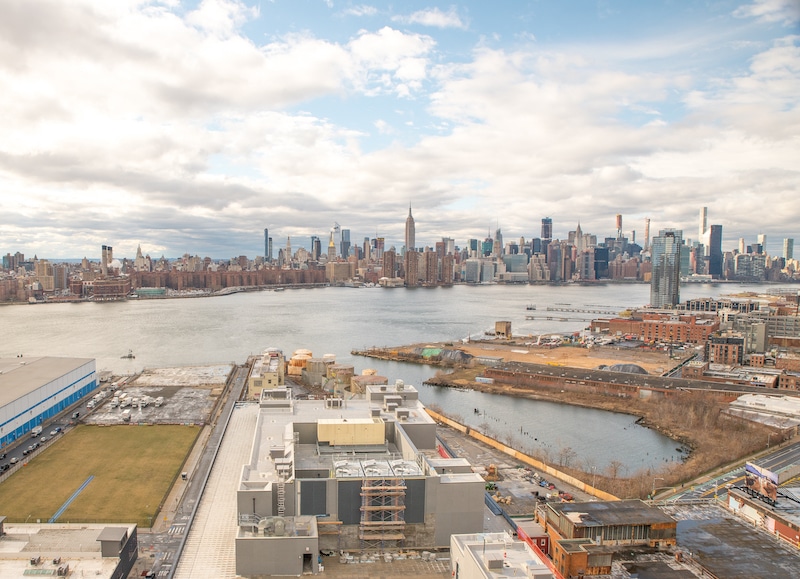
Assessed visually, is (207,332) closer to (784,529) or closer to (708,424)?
(708,424)

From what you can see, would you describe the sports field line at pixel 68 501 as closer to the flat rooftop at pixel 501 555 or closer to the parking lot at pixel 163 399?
the parking lot at pixel 163 399

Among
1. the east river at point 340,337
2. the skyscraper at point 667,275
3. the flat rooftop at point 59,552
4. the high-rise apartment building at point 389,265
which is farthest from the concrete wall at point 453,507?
the high-rise apartment building at point 389,265

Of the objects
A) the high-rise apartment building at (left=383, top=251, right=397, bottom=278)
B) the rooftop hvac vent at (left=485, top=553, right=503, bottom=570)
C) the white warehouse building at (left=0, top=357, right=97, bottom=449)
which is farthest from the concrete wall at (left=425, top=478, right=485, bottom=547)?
the high-rise apartment building at (left=383, top=251, right=397, bottom=278)

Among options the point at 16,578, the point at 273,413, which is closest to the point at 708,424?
the point at 273,413

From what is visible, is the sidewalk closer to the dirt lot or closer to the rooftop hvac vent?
the rooftop hvac vent

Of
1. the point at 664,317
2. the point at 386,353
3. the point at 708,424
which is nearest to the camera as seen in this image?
the point at 708,424
